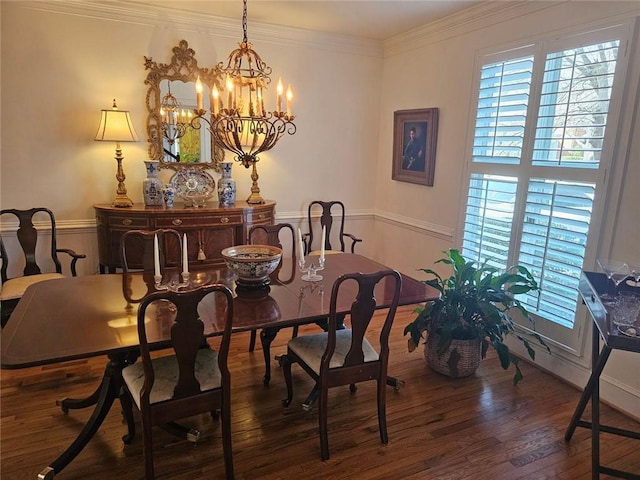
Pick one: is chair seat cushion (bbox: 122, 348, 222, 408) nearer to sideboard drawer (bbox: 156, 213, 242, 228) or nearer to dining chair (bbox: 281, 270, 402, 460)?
dining chair (bbox: 281, 270, 402, 460)

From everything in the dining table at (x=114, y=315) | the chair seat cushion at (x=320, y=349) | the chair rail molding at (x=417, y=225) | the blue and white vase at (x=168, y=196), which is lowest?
the chair seat cushion at (x=320, y=349)

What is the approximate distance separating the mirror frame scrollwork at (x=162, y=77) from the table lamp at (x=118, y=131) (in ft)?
0.80

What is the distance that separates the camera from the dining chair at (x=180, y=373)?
67.7 inches

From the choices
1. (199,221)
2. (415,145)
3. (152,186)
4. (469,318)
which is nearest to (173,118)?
(152,186)

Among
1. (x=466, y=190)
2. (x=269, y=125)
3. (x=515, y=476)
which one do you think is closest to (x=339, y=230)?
(x=466, y=190)

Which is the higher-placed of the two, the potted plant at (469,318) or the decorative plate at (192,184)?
the decorative plate at (192,184)

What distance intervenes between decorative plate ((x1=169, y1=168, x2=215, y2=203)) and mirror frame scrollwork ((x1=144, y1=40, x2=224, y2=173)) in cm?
14

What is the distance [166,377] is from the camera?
1.97 m

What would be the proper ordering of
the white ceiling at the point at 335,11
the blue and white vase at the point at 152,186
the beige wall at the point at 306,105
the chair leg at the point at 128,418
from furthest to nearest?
the blue and white vase at the point at 152,186 → the white ceiling at the point at 335,11 → the beige wall at the point at 306,105 → the chair leg at the point at 128,418

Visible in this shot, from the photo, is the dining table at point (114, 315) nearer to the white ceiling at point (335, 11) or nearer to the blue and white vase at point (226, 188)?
the blue and white vase at point (226, 188)

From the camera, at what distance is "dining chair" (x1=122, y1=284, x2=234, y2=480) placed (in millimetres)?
1721

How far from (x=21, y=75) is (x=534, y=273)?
428cm

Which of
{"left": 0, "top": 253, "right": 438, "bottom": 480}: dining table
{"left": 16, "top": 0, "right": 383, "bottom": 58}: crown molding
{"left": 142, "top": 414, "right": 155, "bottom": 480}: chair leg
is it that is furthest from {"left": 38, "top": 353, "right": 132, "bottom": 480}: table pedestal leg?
{"left": 16, "top": 0, "right": 383, "bottom": 58}: crown molding

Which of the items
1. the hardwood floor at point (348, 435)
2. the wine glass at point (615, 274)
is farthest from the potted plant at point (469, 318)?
the wine glass at point (615, 274)
